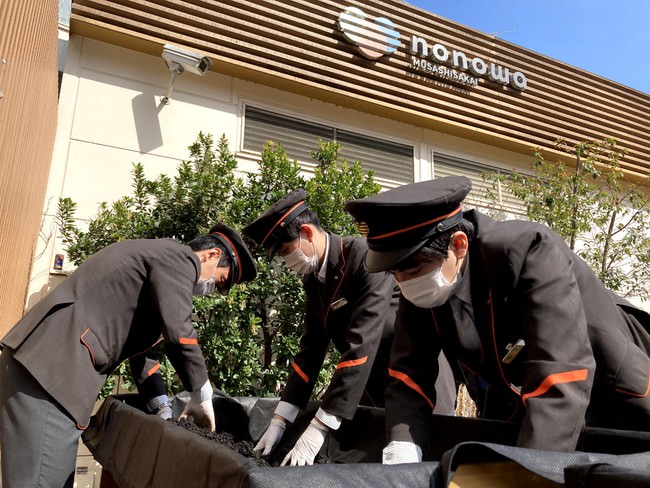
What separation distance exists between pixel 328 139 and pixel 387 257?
5.11 m

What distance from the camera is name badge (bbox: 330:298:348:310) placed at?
234cm

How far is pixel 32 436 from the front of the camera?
1.90m

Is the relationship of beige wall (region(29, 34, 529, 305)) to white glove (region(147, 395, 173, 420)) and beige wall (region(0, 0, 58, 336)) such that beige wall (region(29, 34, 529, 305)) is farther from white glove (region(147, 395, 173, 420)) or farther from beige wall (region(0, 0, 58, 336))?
white glove (region(147, 395, 173, 420))

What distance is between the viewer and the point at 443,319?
167 cm

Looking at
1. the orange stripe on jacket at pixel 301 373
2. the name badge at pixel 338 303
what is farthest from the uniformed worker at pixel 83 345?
the name badge at pixel 338 303

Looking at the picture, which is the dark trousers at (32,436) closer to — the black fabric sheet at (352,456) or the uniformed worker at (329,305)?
the black fabric sheet at (352,456)

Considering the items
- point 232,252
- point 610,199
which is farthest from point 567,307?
point 610,199

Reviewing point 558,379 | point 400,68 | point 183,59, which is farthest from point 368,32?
point 558,379

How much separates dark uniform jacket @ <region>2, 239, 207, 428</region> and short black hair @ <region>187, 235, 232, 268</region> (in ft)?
0.69

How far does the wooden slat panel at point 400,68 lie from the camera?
218 inches

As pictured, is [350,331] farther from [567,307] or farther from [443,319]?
[567,307]

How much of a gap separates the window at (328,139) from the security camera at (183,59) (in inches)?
34.7

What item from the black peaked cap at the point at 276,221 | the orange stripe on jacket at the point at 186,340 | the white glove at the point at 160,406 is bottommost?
the white glove at the point at 160,406

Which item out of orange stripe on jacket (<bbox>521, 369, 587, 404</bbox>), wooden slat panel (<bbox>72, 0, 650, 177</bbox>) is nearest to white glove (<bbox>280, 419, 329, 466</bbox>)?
orange stripe on jacket (<bbox>521, 369, 587, 404</bbox>)
